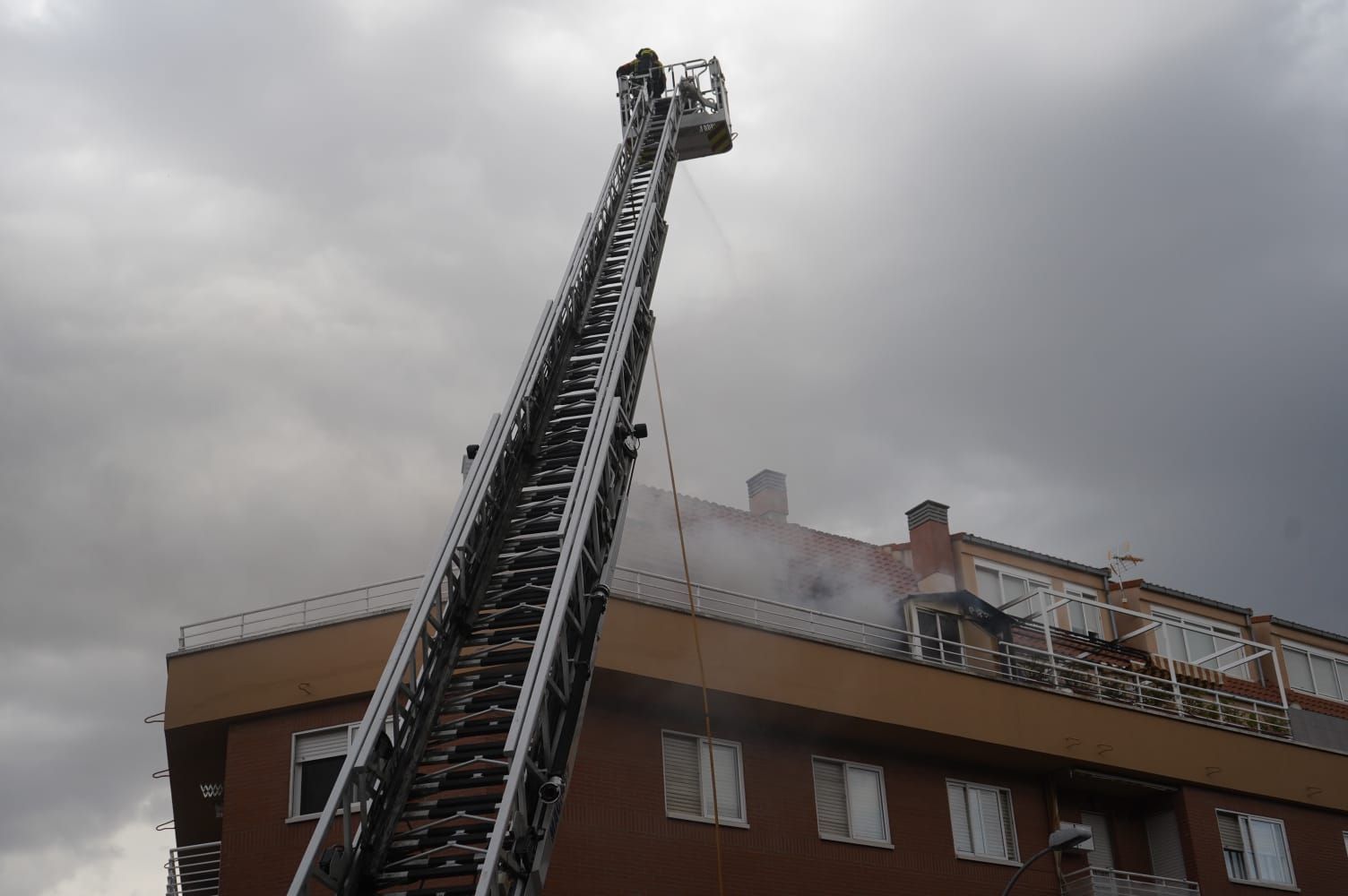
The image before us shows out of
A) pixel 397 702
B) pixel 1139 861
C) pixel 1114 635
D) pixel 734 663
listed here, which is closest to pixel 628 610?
pixel 734 663

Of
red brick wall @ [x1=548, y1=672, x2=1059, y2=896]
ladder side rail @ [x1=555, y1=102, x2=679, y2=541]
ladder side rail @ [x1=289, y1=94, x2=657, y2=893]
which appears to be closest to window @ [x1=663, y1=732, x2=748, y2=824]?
red brick wall @ [x1=548, y1=672, x2=1059, y2=896]

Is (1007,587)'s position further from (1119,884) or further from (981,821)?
(981,821)

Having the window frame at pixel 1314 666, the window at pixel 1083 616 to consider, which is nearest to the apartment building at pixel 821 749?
the window at pixel 1083 616

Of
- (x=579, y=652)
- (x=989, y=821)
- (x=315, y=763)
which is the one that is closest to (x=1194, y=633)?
(x=989, y=821)

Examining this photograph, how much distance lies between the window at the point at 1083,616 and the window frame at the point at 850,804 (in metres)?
11.2

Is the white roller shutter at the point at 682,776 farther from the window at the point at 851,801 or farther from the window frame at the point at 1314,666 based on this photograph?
the window frame at the point at 1314,666

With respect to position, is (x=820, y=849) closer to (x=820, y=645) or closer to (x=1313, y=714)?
(x=820, y=645)

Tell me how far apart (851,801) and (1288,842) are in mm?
9741

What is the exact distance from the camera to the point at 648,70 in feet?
81.8

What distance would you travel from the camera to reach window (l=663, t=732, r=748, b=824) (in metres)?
19.1

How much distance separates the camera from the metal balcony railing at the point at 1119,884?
74.3 ft

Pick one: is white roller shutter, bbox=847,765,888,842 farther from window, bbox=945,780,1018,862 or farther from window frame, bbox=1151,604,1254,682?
window frame, bbox=1151,604,1254,682

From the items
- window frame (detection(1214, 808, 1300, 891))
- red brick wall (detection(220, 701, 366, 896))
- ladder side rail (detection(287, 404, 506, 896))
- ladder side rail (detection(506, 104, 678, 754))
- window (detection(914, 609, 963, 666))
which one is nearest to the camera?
ladder side rail (detection(287, 404, 506, 896))

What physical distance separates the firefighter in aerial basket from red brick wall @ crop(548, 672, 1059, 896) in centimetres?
1121
